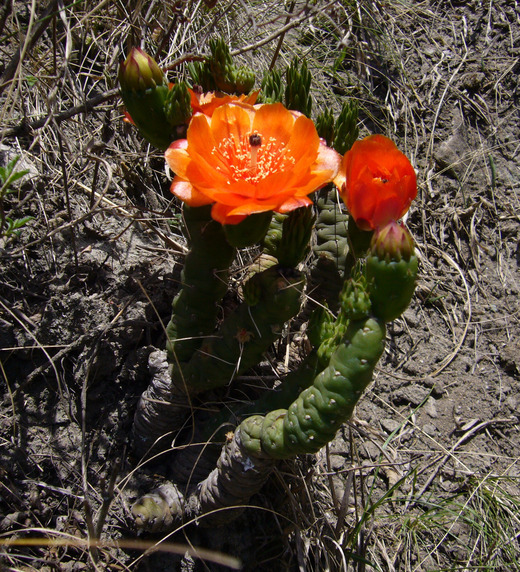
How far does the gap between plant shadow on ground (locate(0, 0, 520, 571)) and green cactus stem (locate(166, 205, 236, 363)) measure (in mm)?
140

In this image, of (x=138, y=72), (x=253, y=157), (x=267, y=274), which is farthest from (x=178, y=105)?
(x=267, y=274)

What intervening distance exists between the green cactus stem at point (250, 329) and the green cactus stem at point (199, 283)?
6 centimetres

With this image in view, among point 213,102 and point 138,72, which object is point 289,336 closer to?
point 213,102

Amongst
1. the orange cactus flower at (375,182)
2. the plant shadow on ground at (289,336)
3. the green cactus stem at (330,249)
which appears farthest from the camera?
the plant shadow on ground at (289,336)

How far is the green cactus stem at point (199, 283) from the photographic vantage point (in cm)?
129

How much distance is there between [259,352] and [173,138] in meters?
0.60

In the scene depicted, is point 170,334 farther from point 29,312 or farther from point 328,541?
point 328,541

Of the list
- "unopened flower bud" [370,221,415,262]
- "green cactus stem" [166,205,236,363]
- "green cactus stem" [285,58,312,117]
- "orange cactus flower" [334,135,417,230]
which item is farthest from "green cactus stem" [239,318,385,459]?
"green cactus stem" [285,58,312,117]

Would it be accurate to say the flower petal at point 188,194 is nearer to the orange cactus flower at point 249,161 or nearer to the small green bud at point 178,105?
the orange cactus flower at point 249,161

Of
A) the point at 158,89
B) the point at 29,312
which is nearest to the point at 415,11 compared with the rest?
the point at 158,89

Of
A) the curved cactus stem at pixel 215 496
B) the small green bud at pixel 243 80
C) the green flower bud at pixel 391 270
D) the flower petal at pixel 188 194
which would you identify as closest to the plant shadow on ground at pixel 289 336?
the curved cactus stem at pixel 215 496

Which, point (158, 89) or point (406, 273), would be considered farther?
point (158, 89)

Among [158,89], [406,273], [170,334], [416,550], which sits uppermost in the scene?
→ [158,89]

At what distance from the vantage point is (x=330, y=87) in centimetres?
254
